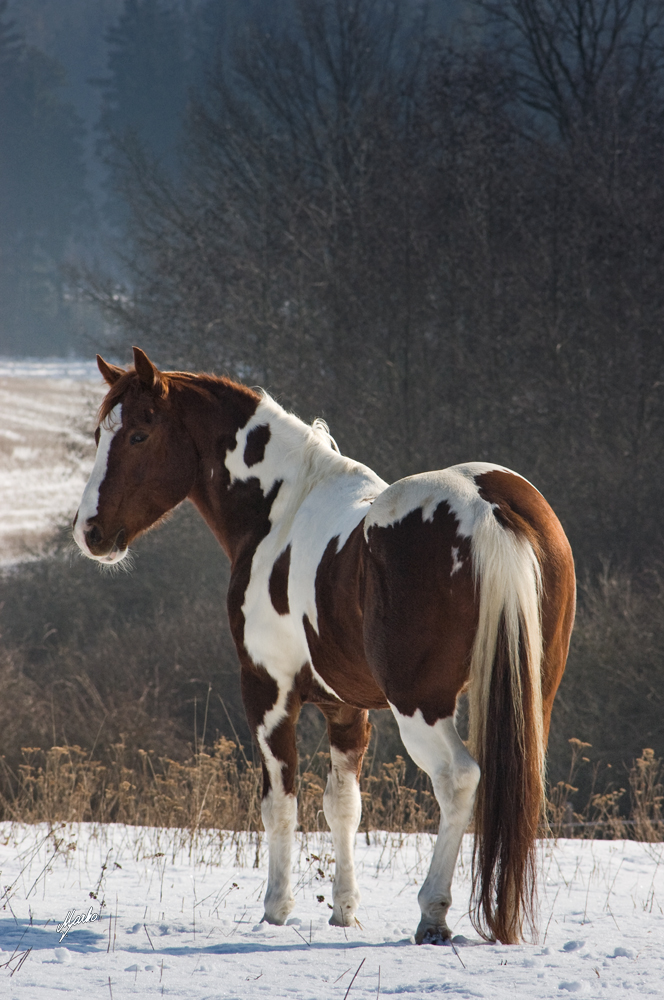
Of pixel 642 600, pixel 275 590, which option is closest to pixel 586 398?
pixel 642 600

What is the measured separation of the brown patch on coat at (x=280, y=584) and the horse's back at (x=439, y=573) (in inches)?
26.4

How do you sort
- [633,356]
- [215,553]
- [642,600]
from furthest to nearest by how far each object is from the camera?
[215,553] → [633,356] → [642,600]

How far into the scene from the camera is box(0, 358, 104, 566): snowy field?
20.3 m

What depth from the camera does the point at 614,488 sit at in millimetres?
15453

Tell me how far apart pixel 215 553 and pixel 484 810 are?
594 inches

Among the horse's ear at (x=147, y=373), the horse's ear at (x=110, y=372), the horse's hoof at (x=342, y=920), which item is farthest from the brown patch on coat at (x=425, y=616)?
the horse's ear at (x=110, y=372)

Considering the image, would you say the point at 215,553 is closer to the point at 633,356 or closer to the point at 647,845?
the point at 633,356

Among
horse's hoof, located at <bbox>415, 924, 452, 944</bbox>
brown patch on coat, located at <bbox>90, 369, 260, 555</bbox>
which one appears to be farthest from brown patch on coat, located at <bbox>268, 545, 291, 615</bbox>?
horse's hoof, located at <bbox>415, 924, 452, 944</bbox>

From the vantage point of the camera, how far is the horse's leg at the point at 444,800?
113 inches

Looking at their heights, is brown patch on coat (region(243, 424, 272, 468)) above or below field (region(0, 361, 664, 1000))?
above

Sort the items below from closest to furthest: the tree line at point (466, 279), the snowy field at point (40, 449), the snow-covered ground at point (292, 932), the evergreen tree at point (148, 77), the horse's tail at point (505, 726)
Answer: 1. the snow-covered ground at point (292, 932)
2. the horse's tail at point (505, 726)
3. the tree line at point (466, 279)
4. the snowy field at point (40, 449)
5. the evergreen tree at point (148, 77)

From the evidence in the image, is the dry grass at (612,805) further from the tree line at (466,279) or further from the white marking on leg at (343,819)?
the tree line at (466,279)

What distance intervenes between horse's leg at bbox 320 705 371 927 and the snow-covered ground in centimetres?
23

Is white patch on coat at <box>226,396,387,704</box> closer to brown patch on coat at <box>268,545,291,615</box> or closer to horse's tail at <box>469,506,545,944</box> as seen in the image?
brown patch on coat at <box>268,545,291,615</box>
